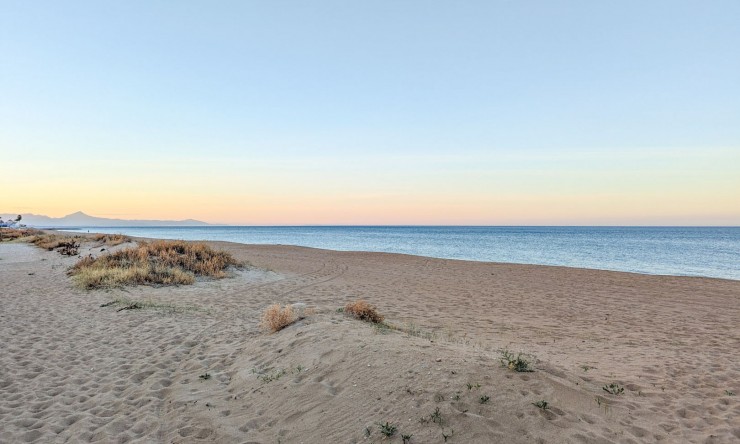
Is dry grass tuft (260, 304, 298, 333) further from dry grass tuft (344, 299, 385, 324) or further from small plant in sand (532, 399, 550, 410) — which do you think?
small plant in sand (532, 399, 550, 410)

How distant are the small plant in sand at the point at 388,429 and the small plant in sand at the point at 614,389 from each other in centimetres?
290

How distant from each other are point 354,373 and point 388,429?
4.43 feet

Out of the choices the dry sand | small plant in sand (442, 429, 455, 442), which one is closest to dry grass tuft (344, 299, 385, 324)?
the dry sand

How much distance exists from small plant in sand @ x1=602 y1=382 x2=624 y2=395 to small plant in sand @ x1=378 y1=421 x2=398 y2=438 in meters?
2.90

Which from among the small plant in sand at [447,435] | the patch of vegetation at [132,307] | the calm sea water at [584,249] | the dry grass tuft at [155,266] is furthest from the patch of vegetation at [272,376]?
the calm sea water at [584,249]

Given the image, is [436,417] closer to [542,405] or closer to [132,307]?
[542,405]

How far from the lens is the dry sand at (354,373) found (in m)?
4.43

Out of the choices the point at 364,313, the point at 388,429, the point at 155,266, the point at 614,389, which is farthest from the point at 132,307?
the point at 614,389

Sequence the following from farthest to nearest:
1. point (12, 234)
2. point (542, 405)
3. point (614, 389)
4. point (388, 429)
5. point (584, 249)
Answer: point (584, 249) < point (12, 234) < point (614, 389) < point (542, 405) < point (388, 429)

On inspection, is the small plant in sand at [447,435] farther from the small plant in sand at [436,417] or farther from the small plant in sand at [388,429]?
the small plant in sand at [388,429]

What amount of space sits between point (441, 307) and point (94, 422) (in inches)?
369

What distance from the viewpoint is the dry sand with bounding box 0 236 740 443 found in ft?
14.5

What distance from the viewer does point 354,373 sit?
17.7ft

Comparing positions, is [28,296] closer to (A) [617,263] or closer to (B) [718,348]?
(B) [718,348]
